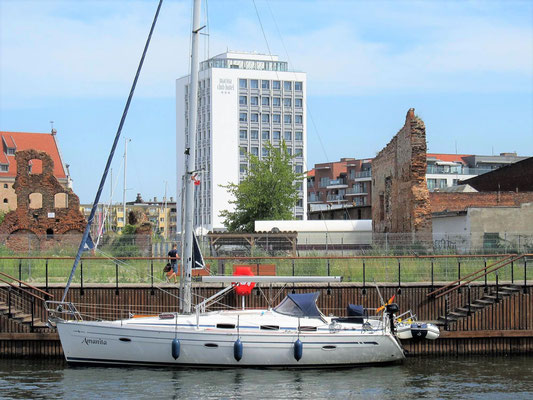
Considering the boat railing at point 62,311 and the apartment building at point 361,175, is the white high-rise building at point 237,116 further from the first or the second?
the boat railing at point 62,311

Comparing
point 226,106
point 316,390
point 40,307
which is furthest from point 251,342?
point 226,106

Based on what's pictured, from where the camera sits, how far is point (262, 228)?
226 feet

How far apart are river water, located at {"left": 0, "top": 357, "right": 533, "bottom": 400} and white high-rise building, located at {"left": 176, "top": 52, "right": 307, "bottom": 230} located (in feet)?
340

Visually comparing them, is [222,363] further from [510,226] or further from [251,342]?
[510,226]

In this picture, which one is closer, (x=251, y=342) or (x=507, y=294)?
(x=251, y=342)

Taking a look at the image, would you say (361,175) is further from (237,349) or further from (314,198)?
(237,349)

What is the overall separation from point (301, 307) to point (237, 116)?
358 ft

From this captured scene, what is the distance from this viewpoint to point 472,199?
205 feet

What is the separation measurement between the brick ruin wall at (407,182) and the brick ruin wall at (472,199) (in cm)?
417

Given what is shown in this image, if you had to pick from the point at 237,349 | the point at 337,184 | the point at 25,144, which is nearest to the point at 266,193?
the point at 25,144

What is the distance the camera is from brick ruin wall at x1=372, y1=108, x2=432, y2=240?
5084 cm

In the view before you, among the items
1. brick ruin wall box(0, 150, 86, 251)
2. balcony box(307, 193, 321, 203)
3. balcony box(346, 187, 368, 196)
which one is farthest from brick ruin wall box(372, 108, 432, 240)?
balcony box(307, 193, 321, 203)

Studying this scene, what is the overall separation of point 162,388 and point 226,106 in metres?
112

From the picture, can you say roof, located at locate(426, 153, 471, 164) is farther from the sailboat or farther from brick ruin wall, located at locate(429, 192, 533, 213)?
the sailboat
